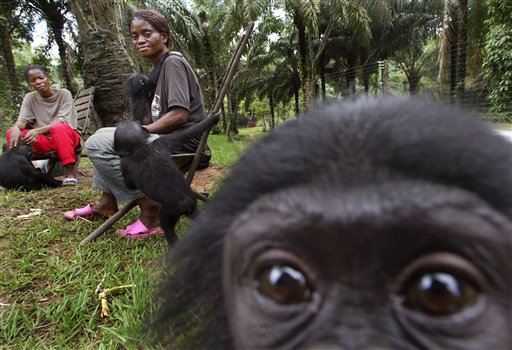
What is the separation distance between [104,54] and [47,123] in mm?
1383

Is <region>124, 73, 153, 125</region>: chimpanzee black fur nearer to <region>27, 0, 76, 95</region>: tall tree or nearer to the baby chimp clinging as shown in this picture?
the baby chimp clinging

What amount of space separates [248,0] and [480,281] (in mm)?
14899

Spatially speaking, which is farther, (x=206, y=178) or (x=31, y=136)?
(x=31, y=136)

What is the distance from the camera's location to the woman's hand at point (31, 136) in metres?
5.17

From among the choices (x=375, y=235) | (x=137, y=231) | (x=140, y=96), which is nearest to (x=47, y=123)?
(x=140, y=96)

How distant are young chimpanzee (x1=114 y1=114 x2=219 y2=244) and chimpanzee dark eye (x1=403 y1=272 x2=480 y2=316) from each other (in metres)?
2.16

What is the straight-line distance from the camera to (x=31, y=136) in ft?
17.0

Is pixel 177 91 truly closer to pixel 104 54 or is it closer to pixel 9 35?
pixel 104 54

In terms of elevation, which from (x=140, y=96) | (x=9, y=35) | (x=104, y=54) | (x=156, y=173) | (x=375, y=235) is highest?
(x=9, y=35)

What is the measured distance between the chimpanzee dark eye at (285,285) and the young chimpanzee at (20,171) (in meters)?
5.30

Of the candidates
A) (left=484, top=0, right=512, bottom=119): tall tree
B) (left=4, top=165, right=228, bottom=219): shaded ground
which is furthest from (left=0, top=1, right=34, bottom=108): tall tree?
(left=484, top=0, right=512, bottom=119): tall tree

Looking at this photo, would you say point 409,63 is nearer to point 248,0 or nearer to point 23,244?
point 248,0

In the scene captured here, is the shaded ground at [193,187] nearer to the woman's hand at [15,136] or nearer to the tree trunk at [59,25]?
the woman's hand at [15,136]

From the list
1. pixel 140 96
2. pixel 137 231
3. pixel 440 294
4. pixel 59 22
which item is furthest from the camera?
pixel 59 22
